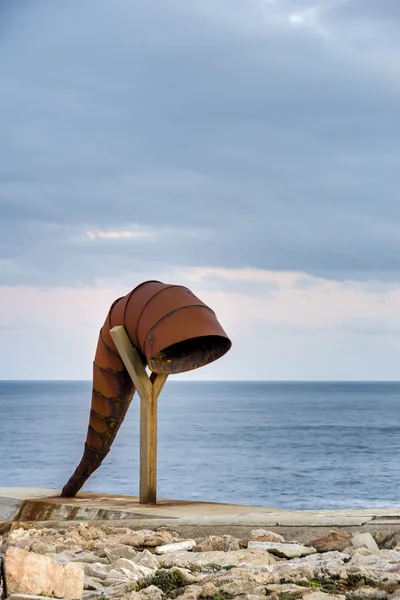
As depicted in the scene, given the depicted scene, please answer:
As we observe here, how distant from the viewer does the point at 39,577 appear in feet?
17.9

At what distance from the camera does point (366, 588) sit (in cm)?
555

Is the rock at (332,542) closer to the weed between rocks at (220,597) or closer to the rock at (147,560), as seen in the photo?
the rock at (147,560)

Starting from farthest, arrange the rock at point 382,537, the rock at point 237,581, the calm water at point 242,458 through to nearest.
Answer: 1. the calm water at point 242,458
2. the rock at point 382,537
3. the rock at point 237,581

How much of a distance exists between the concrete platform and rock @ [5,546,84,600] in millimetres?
2618

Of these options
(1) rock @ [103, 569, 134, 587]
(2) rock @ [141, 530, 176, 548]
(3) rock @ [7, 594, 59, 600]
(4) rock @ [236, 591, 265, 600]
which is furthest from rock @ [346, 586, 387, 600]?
(2) rock @ [141, 530, 176, 548]

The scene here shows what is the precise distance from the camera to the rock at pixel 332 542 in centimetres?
704

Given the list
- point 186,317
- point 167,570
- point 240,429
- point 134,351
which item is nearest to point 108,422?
point 134,351

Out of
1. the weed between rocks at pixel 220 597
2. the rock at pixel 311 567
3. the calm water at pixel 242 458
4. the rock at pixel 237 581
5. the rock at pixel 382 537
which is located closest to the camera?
the weed between rocks at pixel 220 597

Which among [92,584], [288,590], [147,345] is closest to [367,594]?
[288,590]

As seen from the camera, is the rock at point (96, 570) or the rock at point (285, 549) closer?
the rock at point (96, 570)

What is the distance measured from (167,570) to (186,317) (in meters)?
5.15

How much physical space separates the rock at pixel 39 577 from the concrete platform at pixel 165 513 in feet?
8.59

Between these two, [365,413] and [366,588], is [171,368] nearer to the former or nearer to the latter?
[366,588]

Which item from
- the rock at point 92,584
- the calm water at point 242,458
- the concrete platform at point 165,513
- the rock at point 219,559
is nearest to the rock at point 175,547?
the rock at point 219,559
